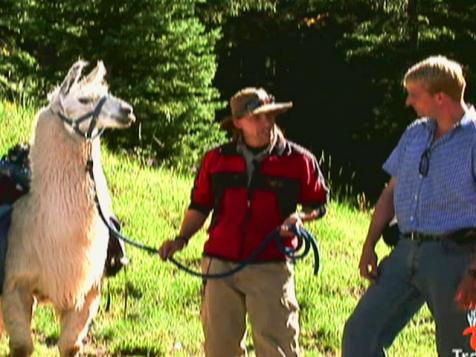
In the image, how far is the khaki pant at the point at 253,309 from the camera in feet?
19.8

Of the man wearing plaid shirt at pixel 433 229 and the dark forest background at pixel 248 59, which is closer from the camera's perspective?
the man wearing plaid shirt at pixel 433 229

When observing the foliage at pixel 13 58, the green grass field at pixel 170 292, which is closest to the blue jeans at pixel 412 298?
the green grass field at pixel 170 292

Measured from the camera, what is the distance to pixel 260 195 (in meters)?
6.03

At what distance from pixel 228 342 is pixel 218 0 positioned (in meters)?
20.1

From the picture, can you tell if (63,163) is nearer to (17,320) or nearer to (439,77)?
(17,320)

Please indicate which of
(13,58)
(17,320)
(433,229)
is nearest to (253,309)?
(433,229)

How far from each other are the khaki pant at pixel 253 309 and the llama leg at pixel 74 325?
82 centimetres

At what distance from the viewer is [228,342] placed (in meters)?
6.14

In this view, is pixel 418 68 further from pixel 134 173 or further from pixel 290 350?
pixel 134 173

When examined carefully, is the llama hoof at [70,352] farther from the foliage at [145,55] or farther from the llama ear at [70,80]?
the foliage at [145,55]

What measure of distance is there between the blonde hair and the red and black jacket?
0.87 meters

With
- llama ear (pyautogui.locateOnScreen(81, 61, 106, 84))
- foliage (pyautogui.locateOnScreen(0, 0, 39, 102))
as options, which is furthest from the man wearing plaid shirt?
foliage (pyautogui.locateOnScreen(0, 0, 39, 102))

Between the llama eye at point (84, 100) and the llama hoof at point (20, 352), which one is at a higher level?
the llama eye at point (84, 100)

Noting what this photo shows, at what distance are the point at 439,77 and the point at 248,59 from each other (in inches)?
1003
